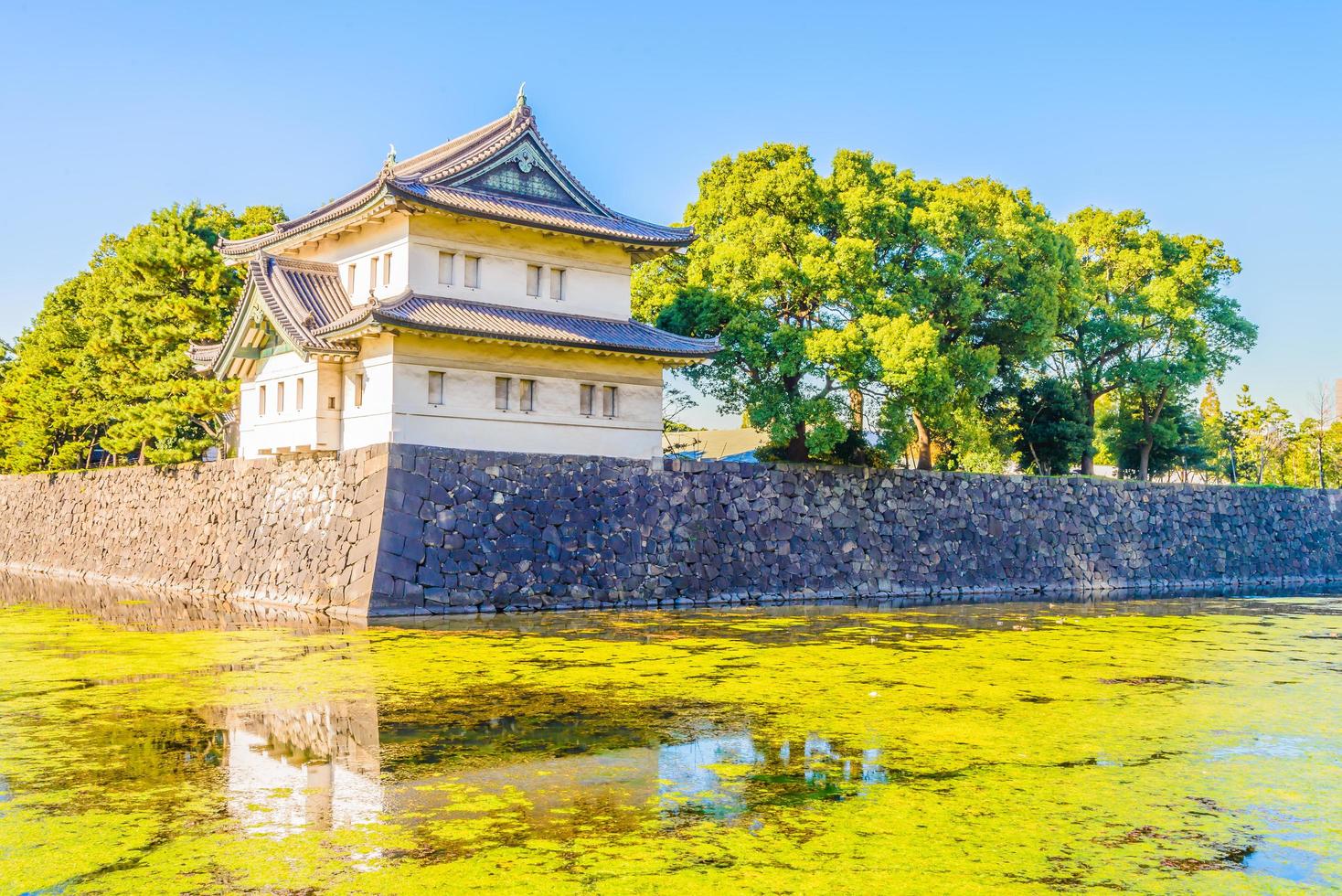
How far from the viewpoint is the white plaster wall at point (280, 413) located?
70.0 feet

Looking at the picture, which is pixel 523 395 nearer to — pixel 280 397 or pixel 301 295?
pixel 301 295

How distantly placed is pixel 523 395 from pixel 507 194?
4265mm

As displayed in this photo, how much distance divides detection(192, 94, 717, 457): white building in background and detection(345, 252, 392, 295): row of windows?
0.12 ft

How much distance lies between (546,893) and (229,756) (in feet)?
11.9

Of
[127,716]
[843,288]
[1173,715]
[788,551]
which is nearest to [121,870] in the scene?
[127,716]

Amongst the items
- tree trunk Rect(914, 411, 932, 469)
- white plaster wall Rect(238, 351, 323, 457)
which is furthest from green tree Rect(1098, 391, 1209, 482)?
white plaster wall Rect(238, 351, 323, 457)

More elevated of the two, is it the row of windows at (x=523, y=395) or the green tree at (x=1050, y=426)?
the green tree at (x=1050, y=426)

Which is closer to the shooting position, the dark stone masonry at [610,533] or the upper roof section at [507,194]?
the dark stone masonry at [610,533]

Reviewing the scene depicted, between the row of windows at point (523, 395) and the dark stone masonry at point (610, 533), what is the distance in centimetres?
186

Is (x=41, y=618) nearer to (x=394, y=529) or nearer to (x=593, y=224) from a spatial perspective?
(x=394, y=529)

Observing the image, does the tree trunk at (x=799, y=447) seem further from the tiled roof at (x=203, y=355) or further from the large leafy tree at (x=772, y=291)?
the tiled roof at (x=203, y=355)

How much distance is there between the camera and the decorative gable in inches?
874

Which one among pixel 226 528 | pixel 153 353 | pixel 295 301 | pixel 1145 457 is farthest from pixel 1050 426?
pixel 153 353

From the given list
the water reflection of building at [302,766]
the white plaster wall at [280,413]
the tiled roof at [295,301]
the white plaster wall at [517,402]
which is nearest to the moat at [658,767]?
the water reflection of building at [302,766]
